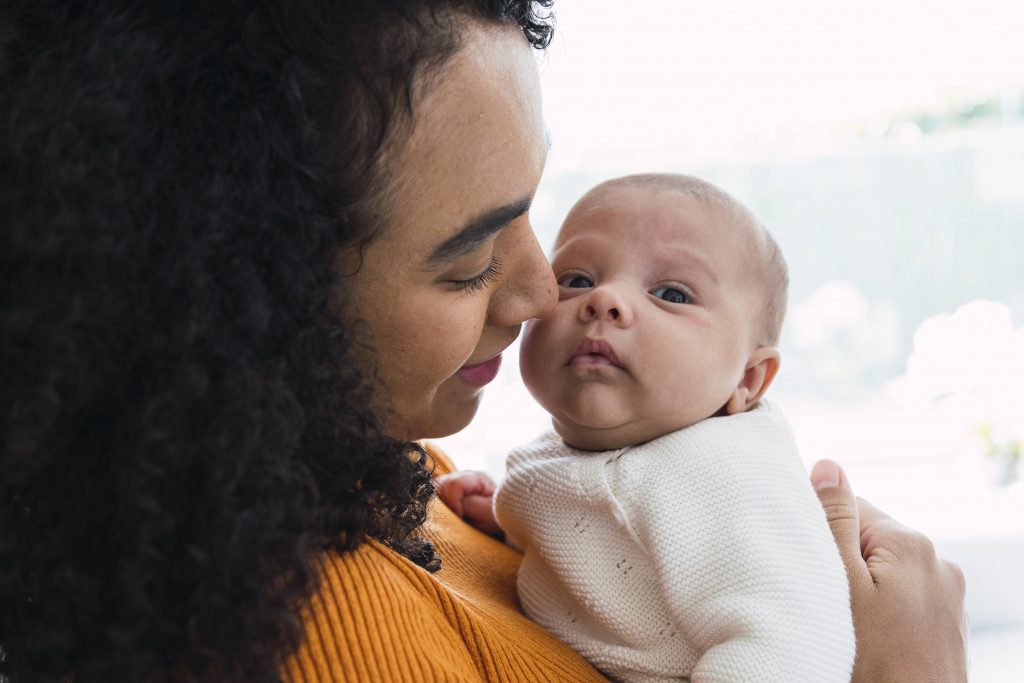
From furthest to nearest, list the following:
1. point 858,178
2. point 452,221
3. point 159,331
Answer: point 858,178
point 452,221
point 159,331

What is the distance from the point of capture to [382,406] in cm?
109

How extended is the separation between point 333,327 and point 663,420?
0.50 meters

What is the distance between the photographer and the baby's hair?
4.52 ft

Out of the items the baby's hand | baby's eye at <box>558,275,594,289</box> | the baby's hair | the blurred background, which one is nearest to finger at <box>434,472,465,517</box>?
the baby's hand

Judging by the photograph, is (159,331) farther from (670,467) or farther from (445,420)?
(670,467)

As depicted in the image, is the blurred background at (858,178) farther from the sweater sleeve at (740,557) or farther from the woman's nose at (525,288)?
the sweater sleeve at (740,557)

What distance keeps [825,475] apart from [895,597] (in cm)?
21

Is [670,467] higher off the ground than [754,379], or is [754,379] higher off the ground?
[754,379]

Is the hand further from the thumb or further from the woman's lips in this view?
the woman's lips

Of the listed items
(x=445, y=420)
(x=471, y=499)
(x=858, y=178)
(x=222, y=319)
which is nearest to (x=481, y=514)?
(x=471, y=499)

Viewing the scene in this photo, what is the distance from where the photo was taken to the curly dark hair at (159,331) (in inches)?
31.7

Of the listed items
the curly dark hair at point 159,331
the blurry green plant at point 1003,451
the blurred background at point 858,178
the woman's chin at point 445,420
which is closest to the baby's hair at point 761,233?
the woman's chin at point 445,420

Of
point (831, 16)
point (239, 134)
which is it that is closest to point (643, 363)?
point (239, 134)

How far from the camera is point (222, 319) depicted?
0.84 m
